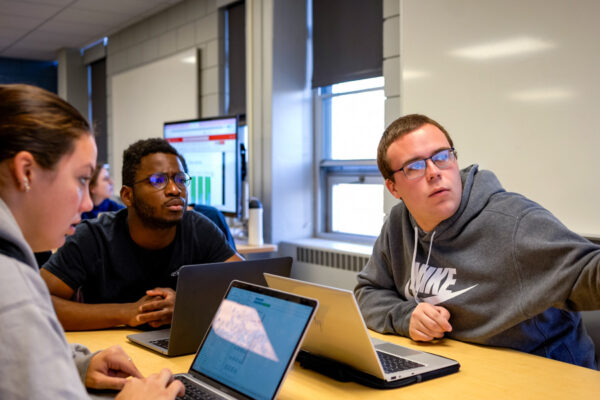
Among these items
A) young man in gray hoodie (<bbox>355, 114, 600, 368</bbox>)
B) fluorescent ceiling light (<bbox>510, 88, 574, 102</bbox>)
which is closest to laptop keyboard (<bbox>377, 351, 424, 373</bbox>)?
young man in gray hoodie (<bbox>355, 114, 600, 368</bbox>)

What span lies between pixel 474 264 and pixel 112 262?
1.15m

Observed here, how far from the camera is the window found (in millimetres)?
3666

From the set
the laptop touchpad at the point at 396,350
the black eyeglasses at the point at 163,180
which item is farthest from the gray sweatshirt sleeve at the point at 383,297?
the black eyeglasses at the point at 163,180

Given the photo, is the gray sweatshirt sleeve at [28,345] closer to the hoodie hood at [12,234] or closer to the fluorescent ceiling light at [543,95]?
the hoodie hood at [12,234]

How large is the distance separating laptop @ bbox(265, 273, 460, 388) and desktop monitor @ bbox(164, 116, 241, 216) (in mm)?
2577

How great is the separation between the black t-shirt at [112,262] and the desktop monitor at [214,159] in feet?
6.36

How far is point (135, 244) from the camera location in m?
1.95

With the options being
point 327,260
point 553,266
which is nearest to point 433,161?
point 553,266

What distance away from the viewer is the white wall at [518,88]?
212 cm

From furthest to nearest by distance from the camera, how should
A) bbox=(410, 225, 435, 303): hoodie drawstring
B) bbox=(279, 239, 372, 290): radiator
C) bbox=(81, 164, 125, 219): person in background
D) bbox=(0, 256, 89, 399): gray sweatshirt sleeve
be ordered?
bbox=(81, 164, 125, 219): person in background → bbox=(279, 239, 372, 290): radiator → bbox=(410, 225, 435, 303): hoodie drawstring → bbox=(0, 256, 89, 399): gray sweatshirt sleeve

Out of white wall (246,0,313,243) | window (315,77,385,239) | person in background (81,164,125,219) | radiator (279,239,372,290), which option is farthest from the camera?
person in background (81,164,125,219)

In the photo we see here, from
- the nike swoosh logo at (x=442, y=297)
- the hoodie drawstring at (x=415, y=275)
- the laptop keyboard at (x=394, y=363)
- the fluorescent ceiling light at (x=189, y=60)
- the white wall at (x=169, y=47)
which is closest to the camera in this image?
the laptop keyboard at (x=394, y=363)

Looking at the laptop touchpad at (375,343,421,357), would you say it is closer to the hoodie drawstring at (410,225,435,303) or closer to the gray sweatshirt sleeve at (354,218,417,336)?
the gray sweatshirt sleeve at (354,218,417,336)

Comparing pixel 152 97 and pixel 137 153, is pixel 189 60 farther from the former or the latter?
pixel 137 153
